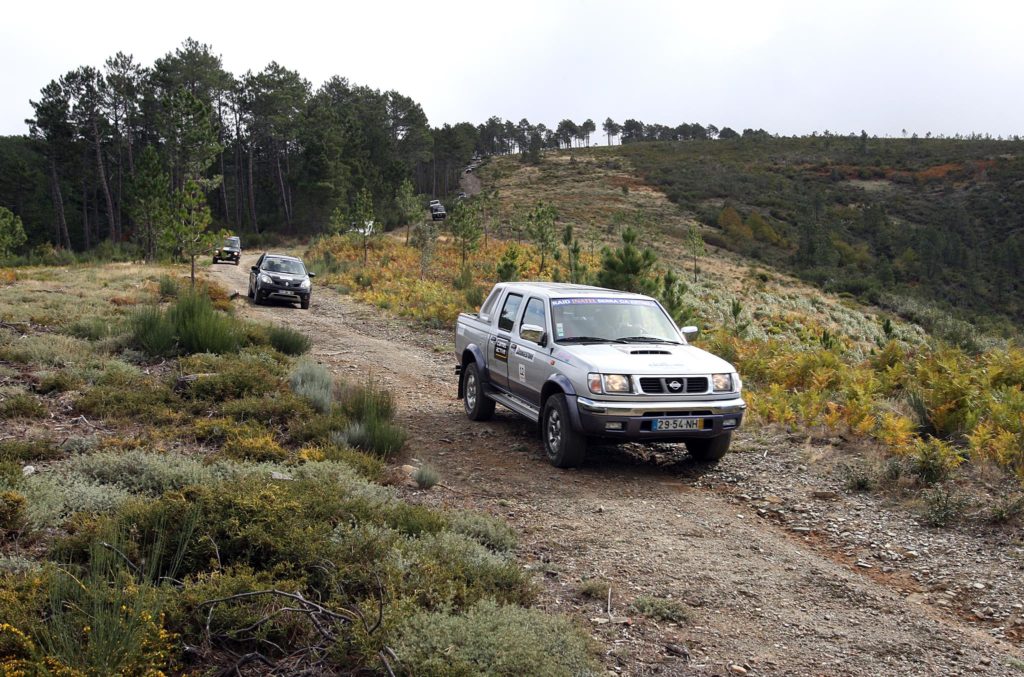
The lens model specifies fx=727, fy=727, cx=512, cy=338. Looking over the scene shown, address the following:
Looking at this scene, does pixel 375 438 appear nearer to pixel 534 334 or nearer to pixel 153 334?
pixel 534 334

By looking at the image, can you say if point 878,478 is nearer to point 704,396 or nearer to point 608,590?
point 704,396

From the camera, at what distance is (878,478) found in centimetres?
702

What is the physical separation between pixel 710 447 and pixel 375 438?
3500mm

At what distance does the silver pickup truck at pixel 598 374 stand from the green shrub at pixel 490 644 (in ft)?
10.8

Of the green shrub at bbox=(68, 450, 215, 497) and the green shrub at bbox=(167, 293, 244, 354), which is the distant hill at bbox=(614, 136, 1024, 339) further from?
the green shrub at bbox=(68, 450, 215, 497)

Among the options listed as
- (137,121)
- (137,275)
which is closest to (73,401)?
(137,275)

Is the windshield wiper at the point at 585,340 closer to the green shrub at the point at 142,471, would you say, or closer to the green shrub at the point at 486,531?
the green shrub at the point at 486,531

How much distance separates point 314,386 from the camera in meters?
9.21

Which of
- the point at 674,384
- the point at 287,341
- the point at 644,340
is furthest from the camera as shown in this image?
the point at 287,341

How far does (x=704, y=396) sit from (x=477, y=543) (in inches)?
125

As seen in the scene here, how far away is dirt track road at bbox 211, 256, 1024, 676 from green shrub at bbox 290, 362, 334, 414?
1.09 m

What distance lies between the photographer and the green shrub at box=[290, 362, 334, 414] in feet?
28.4

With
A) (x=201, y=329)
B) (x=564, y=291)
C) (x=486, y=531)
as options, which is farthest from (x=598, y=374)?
(x=201, y=329)

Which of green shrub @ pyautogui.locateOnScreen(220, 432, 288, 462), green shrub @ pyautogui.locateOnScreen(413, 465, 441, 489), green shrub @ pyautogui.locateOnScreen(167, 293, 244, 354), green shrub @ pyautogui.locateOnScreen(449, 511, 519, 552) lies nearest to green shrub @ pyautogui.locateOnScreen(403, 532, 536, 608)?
green shrub @ pyautogui.locateOnScreen(449, 511, 519, 552)
